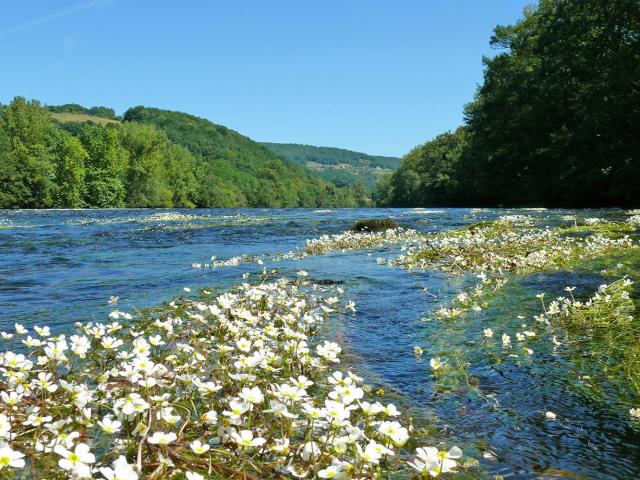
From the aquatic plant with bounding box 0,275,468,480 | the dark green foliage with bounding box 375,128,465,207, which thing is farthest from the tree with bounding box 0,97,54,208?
the aquatic plant with bounding box 0,275,468,480

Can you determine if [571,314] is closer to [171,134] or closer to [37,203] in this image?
[37,203]

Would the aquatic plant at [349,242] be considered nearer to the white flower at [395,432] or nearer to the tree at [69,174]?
the white flower at [395,432]

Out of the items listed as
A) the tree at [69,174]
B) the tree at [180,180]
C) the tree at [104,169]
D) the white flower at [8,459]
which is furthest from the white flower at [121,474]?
the tree at [180,180]

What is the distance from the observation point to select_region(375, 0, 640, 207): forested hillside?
121 ft

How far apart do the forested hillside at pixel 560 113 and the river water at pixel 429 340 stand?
30.4 meters

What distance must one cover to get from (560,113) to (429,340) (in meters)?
48.9

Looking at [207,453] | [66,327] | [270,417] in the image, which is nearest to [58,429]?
[207,453]

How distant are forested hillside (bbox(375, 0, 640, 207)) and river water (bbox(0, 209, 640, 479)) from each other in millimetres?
30434

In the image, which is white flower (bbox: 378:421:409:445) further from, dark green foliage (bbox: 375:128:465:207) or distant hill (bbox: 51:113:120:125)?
distant hill (bbox: 51:113:120:125)

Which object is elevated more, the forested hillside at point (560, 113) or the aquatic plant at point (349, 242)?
the forested hillside at point (560, 113)

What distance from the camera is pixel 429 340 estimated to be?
18.9ft

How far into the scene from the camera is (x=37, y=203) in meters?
74.8

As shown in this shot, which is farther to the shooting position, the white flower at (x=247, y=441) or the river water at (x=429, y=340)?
the river water at (x=429, y=340)

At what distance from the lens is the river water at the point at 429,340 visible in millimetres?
3133
